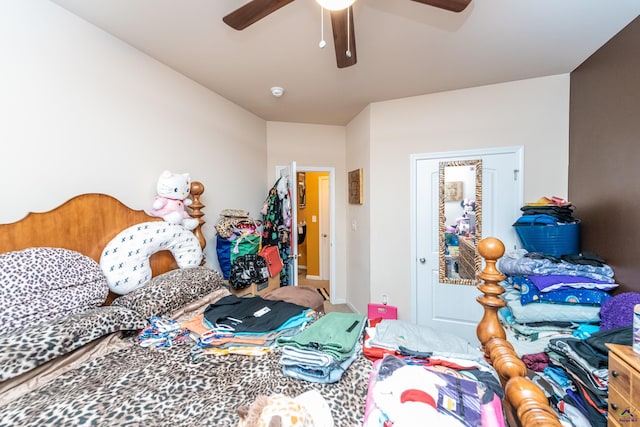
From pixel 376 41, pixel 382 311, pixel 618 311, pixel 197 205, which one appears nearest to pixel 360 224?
pixel 382 311

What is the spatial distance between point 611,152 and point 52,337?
3298 millimetres

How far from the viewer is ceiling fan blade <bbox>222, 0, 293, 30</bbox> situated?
1.15 meters

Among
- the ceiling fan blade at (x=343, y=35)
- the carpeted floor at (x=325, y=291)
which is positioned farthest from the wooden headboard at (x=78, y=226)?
the carpeted floor at (x=325, y=291)

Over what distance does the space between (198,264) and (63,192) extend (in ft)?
3.10

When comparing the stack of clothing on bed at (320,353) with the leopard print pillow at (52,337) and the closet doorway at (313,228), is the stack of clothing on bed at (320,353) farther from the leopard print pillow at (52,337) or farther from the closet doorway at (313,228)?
the closet doorway at (313,228)

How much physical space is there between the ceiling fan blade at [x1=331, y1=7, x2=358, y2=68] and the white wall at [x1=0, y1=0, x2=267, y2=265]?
59.7 inches

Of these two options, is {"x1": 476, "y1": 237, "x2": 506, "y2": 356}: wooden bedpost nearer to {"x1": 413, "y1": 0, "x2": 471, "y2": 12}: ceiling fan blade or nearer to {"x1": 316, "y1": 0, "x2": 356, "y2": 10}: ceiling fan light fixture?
{"x1": 413, "y1": 0, "x2": 471, "y2": 12}: ceiling fan blade

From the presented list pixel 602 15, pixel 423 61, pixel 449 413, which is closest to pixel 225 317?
pixel 449 413

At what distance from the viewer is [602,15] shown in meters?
1.57

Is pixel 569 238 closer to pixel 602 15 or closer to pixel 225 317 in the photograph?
pixel 602 15

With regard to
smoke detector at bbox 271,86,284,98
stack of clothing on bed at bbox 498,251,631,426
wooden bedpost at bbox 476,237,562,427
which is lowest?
stack of clothing on bed at bbox 498,251,631,426

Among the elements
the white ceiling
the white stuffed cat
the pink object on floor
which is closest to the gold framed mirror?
the pink object on floor

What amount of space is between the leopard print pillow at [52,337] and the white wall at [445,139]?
93.1 inches

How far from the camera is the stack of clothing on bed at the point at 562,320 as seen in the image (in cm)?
118
